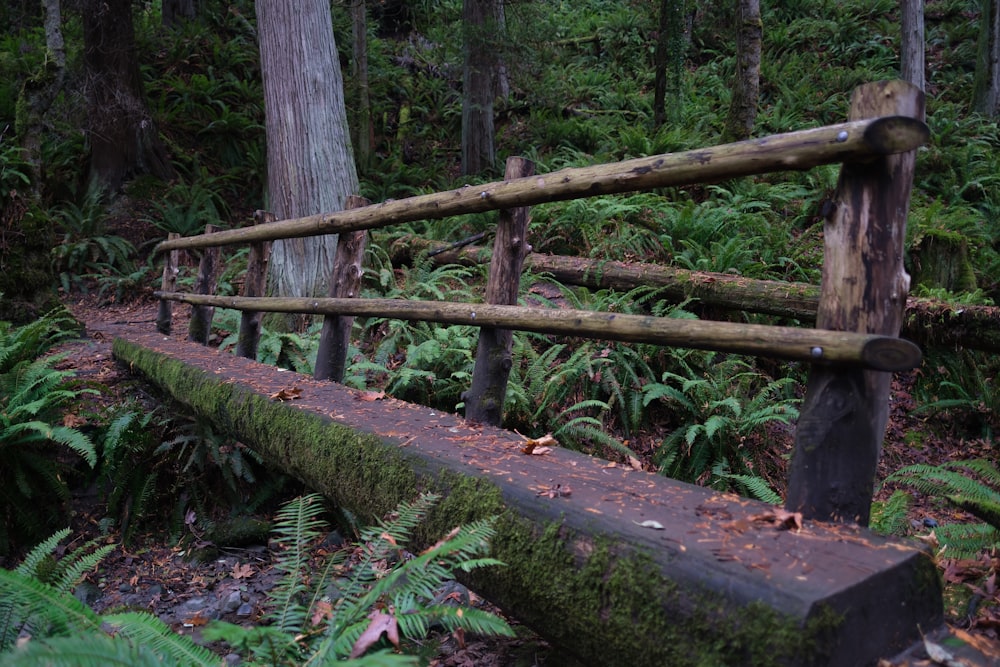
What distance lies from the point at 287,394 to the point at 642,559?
2592 mm

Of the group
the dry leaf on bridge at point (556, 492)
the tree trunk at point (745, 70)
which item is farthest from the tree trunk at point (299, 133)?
the tree trunk at point (745, 70)

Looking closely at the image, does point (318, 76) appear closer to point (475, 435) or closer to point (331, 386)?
point (331, 386)

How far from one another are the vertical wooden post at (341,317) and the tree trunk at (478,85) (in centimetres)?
679

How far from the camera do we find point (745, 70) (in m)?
9.95

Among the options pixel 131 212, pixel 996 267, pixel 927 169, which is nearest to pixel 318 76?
pixel 131 212

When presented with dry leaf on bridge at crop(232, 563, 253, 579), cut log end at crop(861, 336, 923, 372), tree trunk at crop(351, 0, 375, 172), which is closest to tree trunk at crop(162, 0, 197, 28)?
tree trunk at crop(351, 0, 375, 172)

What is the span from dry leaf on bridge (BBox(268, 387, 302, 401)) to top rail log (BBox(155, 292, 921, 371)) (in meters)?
Result: 0.61

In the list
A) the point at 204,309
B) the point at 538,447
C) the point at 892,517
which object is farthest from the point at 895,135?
the point at 204,309

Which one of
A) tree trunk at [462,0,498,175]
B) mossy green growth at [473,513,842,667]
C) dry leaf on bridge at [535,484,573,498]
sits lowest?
mossy green growth at [473,513,842,667]

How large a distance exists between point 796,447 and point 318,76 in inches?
269

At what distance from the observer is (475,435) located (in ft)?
9.59

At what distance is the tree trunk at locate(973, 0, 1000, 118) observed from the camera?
13258mm

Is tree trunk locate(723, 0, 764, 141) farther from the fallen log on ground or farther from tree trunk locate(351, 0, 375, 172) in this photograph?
tree trunk locate(351, 0, 375, 172)

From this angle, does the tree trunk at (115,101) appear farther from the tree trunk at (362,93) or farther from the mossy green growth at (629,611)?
the mossy green growth at (629,611)
